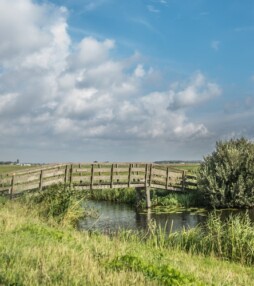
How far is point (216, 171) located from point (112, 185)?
7.10 m

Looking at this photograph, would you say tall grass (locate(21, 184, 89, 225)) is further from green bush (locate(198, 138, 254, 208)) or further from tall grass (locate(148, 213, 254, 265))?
green bush (locate(198, 138, 254, 208))

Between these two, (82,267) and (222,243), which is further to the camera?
(222,243)

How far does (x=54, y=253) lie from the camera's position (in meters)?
7.90

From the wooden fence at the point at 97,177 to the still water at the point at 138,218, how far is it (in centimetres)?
192

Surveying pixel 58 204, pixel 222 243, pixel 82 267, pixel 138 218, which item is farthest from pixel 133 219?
pixel 82 267

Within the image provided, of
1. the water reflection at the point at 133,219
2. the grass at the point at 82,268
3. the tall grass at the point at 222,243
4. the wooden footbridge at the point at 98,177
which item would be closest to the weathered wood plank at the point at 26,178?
the wooden footbridge at the point at 98,177

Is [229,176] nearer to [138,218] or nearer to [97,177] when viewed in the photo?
[138,218]

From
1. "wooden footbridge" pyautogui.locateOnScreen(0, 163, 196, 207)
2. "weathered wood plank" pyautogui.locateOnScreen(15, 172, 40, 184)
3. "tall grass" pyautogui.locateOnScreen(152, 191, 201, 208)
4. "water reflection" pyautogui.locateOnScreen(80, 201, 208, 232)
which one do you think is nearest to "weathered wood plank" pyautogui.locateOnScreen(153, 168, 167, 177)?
"wooden footbridge" pyautogui.locateOnScreen(0, 163, 196, 207)

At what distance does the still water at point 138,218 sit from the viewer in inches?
825

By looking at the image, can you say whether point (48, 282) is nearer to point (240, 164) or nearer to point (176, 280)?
point (176, 280)

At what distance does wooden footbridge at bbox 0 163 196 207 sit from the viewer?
80.4 ft

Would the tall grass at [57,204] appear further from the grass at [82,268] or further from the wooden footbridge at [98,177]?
the grass at [82,268]

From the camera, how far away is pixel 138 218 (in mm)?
24859

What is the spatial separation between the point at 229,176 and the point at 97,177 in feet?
28.9
